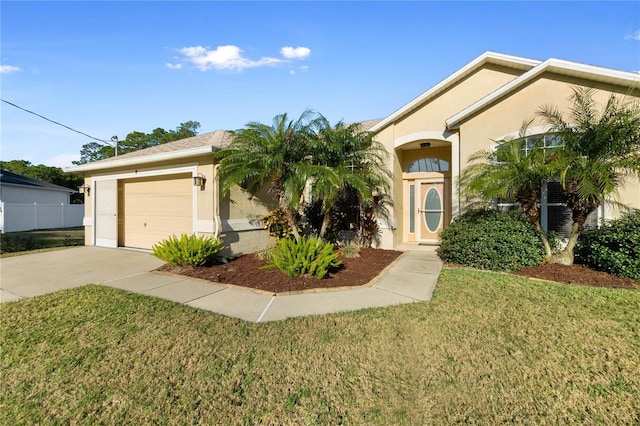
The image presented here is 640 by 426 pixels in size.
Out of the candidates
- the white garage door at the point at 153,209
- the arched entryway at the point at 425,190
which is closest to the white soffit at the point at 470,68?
the arched entryway at the point at 425,190

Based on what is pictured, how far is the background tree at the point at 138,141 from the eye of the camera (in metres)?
38.2

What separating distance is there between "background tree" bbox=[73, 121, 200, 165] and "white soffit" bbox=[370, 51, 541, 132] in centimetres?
3799

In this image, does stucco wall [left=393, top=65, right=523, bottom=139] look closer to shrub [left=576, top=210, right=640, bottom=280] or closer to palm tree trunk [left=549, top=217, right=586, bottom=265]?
palm tree trunk [left=549, top=217, right=586, bottom=265]

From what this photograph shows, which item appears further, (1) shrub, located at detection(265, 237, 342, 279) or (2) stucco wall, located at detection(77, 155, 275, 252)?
(2) stucco wall, located at detection(77, 155, 275, 252)

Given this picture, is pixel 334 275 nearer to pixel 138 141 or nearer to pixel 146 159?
pixel 146 159

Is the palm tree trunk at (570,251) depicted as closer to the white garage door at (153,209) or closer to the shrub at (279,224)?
the shrub at (279,224)

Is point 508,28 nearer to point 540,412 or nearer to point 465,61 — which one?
point 465,61

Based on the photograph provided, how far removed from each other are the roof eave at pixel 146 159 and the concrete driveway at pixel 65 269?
308 centimetres

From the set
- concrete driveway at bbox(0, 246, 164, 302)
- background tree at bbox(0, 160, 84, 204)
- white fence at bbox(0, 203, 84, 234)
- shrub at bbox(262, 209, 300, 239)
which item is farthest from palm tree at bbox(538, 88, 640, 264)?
background tree at bbox(0, 160, 84, 204)

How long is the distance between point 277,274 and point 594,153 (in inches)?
294

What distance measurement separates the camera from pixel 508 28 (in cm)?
845

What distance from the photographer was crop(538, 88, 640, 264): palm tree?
5.89 meters

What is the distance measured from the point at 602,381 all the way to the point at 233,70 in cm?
1160

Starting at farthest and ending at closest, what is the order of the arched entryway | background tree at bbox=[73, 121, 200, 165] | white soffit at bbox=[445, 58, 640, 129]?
1. background tree at bbox=[73, 121, 200, 165]
2. the arched entryway
3. white soffit at bbox=[445, 58, 640, 129]
